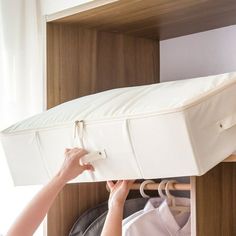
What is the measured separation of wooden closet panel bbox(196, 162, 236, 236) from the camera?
4.65ft

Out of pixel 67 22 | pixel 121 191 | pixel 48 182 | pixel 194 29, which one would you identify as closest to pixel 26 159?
pixel 48 182

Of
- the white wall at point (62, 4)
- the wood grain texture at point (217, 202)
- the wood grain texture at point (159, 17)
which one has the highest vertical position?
the white wall at point (62, 4)

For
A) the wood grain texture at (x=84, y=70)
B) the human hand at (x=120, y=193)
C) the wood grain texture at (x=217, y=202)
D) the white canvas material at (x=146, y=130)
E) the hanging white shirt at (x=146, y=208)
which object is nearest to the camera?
the white canvas material at (x=146, y=130)

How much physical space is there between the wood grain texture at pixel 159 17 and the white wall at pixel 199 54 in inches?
1.3

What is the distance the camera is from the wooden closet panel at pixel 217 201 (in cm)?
142

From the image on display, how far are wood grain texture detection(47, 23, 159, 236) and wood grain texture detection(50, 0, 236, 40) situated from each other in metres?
0.05

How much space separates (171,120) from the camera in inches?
48.1

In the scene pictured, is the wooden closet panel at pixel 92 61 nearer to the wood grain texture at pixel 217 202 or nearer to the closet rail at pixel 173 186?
the closet rail at pixel 173 186

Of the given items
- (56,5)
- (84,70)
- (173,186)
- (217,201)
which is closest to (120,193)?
(173,186)

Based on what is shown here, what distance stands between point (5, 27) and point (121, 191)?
713mm

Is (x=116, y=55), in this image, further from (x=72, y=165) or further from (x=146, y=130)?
(x=146, y=130)

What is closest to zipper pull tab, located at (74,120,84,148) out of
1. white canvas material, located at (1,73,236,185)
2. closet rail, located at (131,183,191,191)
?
white canvas material, located at (1,73,236,185)

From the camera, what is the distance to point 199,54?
195 cm

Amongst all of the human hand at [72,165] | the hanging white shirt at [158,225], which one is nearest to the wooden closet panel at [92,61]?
the human hand at [72,165]
